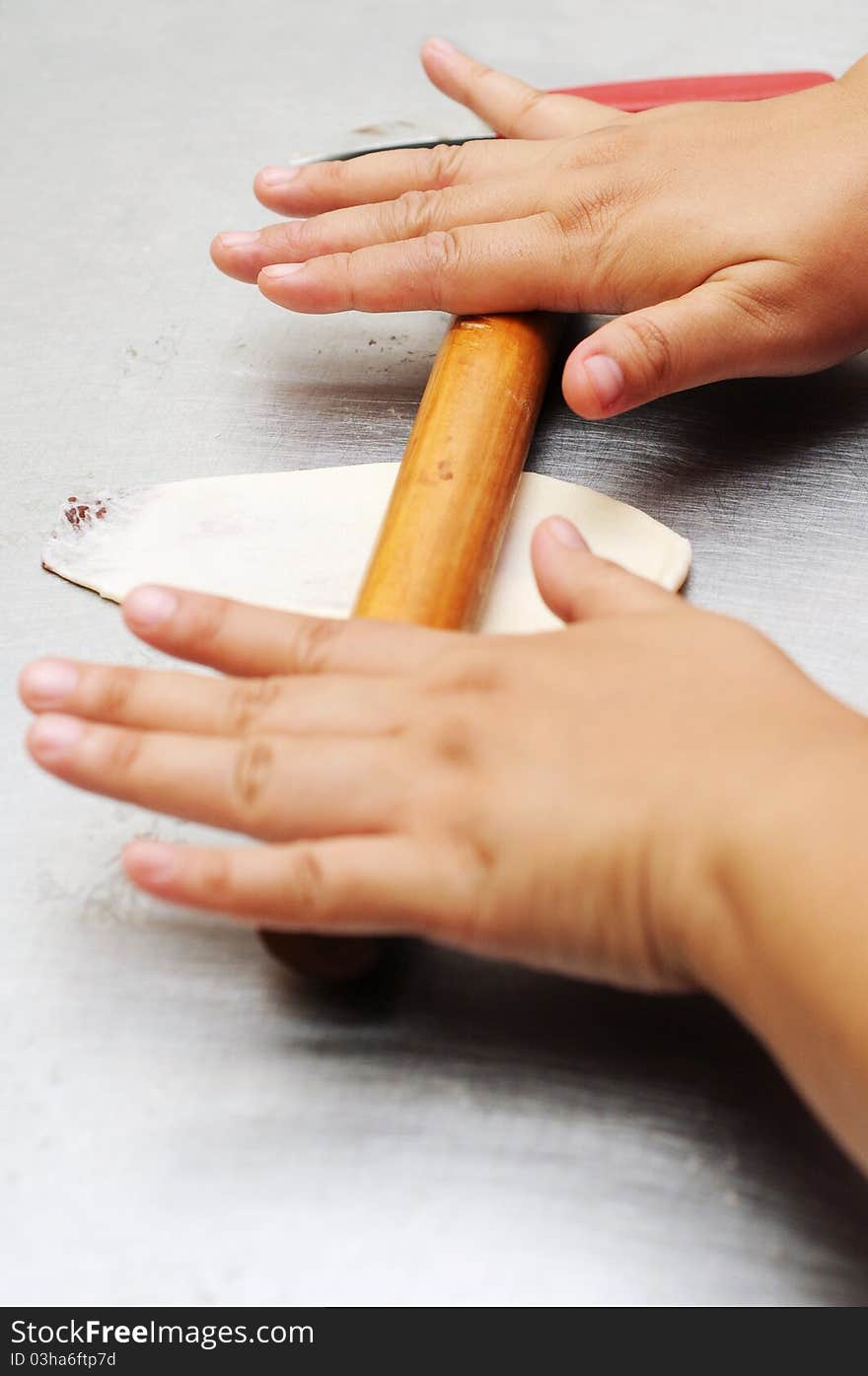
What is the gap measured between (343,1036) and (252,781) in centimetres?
14

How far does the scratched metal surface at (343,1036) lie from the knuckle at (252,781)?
12 centimetres

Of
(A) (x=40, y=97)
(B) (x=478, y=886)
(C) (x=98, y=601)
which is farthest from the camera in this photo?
(A) (x=40, y=97)

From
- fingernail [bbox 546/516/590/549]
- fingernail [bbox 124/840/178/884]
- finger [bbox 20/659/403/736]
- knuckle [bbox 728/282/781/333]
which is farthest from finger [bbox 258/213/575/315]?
fingernail [bbox 124/840/178/884]

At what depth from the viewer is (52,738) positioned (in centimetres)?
52

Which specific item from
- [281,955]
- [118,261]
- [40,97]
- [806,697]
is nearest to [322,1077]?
[281,955]

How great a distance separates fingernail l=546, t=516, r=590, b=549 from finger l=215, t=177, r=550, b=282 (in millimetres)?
310

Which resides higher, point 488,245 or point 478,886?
point 488,245

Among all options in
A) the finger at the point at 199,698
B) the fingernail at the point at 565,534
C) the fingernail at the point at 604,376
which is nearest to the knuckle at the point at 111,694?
the finger at the point at 199,698

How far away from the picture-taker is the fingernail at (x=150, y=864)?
0.49m

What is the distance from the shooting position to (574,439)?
0.80 meters

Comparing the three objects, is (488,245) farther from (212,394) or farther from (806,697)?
(806,697)

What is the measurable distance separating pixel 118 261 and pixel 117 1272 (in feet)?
2.45

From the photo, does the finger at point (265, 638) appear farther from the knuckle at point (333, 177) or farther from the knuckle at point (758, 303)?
the knuckle at point (333, 177)

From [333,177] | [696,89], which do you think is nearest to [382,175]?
[333,177]
